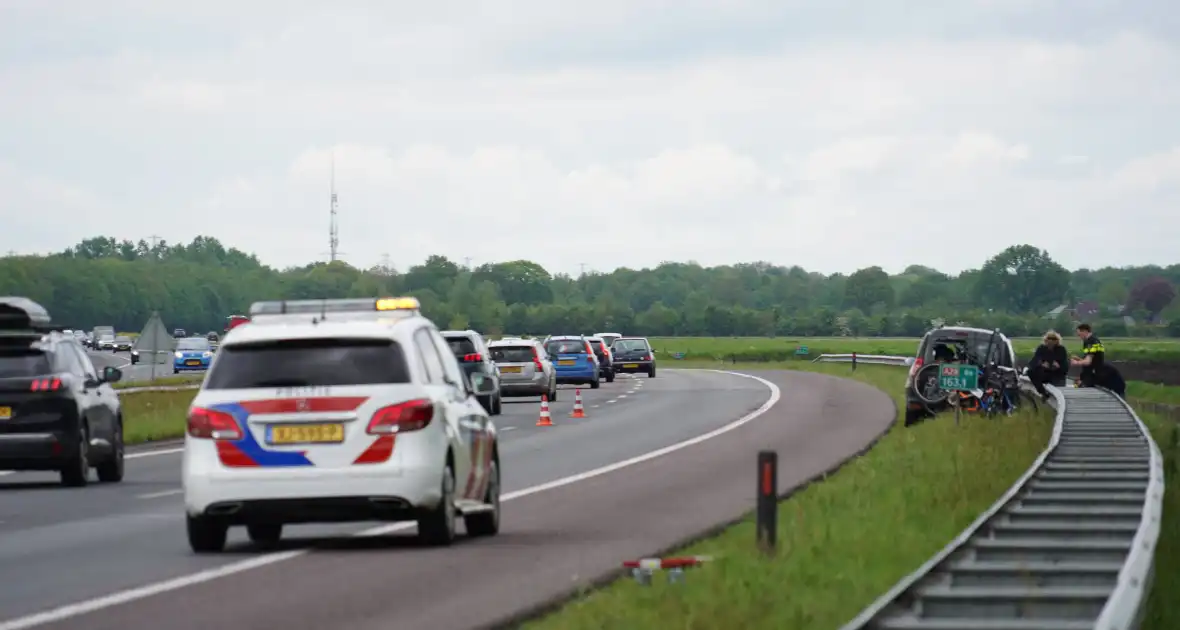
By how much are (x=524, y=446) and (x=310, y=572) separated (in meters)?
17.4

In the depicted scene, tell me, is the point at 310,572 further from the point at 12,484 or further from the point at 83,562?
the point at 12,484

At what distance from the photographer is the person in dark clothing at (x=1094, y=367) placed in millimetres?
37856

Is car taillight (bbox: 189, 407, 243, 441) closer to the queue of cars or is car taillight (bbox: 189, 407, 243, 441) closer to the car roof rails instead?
the queue of cars

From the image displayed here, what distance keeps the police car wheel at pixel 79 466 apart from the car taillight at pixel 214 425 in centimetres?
922

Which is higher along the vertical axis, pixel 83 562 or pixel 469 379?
pixel 469 379

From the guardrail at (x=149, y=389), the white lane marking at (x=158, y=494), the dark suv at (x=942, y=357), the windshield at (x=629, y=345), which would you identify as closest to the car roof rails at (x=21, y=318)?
the white lane marking at (x=158, y=494)

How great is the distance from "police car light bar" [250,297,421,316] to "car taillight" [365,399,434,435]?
144cm

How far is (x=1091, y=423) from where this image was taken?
27.7 m

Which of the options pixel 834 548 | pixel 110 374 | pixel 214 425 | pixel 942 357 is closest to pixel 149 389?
pixel 942 357

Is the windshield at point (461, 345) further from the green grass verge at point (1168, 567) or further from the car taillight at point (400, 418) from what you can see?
the car taillight at point (400, 418)

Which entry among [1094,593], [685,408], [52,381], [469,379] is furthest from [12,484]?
[685,408]

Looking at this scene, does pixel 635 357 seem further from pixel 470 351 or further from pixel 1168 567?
pixel 1168 567

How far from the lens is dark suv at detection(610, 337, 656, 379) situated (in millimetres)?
79500

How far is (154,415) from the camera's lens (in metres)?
39.2
